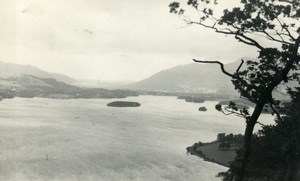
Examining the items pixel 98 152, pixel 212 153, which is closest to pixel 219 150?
pixel 212 153

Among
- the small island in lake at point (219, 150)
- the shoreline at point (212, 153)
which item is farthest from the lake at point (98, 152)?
the small island in lake at point (219, 150)

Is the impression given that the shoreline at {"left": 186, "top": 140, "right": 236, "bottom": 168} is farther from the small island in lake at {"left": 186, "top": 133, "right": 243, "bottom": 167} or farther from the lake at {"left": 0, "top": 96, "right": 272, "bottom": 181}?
the lake at {"left": 0, "top": 96, "right": 272, "bottom": 181}

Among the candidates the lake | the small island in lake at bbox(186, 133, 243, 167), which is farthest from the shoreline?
the lake

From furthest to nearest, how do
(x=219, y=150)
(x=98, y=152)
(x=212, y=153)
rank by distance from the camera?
(x=219, y=150), (x=212, y=153), (x=98, y=152)

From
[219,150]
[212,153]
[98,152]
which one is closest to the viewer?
[98,152]

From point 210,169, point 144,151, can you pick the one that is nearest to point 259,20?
point 210,169

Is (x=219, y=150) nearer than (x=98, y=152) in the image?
No

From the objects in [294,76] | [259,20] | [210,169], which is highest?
[259,20]

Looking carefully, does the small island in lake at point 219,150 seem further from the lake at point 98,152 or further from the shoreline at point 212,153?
the lake at point 98,152

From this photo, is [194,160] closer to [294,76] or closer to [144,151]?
[144,151]

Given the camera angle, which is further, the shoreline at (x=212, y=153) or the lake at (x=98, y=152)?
the shoreline at (x=212, y=153)

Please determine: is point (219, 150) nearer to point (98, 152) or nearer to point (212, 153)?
point (212, 153)
